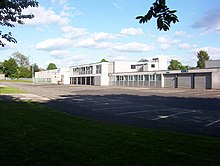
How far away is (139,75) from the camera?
Result: 188ft

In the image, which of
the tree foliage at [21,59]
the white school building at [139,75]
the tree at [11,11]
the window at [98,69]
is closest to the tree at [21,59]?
the tree foliage at [21,59]

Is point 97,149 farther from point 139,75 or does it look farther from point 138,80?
point 138,80

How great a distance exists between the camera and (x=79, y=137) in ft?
23.8

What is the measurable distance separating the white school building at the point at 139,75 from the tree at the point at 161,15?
38275 mm

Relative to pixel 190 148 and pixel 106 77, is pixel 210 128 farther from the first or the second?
pixel 106 77

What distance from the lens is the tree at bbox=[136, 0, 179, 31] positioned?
4.19 meters

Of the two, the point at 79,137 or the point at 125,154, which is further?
the point at 79,137

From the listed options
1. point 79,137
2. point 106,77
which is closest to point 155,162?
point 79,137

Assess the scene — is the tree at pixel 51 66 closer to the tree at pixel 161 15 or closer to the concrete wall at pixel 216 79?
the concrete wall at pixel 216 79

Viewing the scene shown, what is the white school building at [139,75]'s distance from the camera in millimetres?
42625

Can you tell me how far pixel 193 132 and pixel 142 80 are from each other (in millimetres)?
47147

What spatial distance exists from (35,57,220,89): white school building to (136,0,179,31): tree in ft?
126

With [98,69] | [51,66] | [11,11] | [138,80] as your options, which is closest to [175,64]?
[98,69]

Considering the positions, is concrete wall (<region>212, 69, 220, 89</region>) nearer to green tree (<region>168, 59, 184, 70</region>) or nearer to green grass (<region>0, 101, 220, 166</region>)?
green grass (<region>0, 101, 220, 166</region>)
